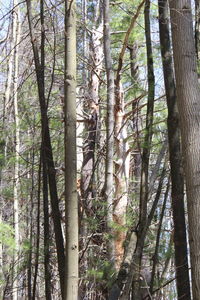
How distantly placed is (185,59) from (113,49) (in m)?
6.01

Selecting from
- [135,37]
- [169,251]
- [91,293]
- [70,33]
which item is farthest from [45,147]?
[135,37]

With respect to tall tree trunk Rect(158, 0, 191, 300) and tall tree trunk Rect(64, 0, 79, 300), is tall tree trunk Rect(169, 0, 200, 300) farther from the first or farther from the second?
tall tree trunk Rect(64, 0, 79, 300)

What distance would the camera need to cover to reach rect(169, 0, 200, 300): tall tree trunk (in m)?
3.47

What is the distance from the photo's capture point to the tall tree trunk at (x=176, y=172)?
3787mm

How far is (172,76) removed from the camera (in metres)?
4.23

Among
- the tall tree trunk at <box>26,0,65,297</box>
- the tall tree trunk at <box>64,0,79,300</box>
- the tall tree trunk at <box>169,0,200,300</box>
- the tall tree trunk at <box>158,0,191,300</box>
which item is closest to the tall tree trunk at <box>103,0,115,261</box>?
the tall tree trunk at <box>158,0,191,300</box>

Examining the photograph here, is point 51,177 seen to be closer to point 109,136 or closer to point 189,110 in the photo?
point 189,110

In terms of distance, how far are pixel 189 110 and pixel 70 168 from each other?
4.45 ft

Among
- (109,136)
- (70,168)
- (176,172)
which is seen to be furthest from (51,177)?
(109,136)

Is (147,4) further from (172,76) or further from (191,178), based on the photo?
(191,178)

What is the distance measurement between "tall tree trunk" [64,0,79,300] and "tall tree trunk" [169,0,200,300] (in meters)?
1.16

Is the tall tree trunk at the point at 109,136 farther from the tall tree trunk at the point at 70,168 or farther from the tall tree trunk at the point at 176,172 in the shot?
the tall tree trunk at the point at 70,168

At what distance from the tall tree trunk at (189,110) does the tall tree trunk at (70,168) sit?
116 centimetres

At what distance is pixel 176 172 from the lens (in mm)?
4027
